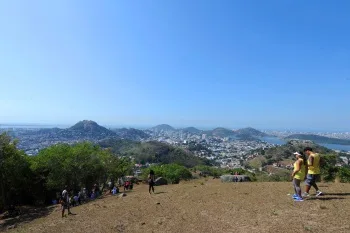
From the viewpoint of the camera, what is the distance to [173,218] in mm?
12531

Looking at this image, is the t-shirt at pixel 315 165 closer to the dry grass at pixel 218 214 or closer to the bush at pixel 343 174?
the dry grass at pixel 218 214

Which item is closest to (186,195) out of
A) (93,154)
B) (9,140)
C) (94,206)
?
(94,206)

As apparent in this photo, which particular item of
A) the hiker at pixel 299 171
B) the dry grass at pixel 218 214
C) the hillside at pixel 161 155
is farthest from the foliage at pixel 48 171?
the hillside at pixel 161 155

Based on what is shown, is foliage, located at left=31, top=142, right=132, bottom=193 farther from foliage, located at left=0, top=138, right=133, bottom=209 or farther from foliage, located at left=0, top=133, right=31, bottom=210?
foliage, located at left=0, top=133, right=31, bottom=210

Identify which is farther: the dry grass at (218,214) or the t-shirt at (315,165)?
the t-shirt at (315,165)

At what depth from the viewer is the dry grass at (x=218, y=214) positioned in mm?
9641

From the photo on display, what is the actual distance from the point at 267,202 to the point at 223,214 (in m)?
2.46

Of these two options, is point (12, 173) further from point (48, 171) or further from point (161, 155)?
point (161, 155)

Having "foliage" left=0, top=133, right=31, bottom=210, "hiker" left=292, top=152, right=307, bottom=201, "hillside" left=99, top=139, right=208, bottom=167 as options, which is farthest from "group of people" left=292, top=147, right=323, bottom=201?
"hillside" left=99, top=139, right=208, bottom=167

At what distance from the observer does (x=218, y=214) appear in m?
12.1

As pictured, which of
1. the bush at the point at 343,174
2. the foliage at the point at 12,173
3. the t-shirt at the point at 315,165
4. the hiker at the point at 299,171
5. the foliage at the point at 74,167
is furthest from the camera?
the foliage at the point at 74,167

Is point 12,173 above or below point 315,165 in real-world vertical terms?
below

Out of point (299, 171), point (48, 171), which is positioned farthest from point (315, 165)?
point (48, 171)

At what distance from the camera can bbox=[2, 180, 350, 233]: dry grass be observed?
9.64 metres
